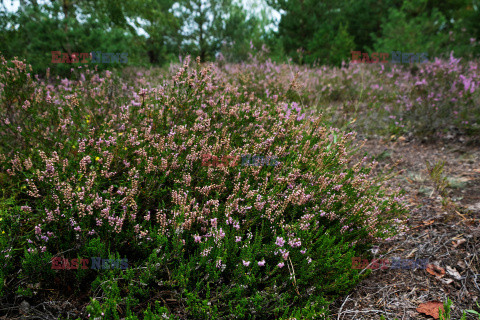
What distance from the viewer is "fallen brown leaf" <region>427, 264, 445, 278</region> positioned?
Result: 2.16 m

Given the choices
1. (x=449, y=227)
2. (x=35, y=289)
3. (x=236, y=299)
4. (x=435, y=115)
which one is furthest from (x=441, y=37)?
(x=35, y=289)

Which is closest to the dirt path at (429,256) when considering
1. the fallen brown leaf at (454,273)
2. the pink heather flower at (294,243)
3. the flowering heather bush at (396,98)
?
the fallen brown leaf at (454,273)

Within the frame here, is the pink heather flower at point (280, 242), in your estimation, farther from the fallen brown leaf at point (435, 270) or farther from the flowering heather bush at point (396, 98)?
the flowering heather bush at point (396, 98)

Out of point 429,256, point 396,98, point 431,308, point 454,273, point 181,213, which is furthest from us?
point 396,98

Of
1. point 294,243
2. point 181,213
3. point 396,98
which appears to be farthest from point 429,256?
point 396,98

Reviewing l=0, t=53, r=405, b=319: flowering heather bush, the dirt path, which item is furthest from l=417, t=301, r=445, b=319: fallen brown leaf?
l=0, t=53, r=405, b=319: flowering heather bush

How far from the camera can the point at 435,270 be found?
2.21 m

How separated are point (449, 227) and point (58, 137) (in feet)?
11.8

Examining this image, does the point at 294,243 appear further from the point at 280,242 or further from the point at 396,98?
the point at 396,98

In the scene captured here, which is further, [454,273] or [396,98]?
[396,98]

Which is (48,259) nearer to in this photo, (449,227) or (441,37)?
(449,227)

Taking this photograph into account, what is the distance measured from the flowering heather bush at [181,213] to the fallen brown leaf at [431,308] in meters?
0.47

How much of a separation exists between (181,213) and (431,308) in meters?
1.78

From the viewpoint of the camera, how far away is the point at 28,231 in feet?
6.42
